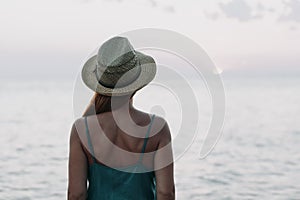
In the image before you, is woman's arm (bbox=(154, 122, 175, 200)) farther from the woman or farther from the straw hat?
the straw hat

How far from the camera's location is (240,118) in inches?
938

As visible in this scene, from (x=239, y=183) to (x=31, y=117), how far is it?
53.1 feet

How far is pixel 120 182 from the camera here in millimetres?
2510

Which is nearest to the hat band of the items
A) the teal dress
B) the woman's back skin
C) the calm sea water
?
the woman's back skin

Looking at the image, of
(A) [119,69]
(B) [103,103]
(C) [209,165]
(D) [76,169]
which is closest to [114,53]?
(A) [119,69]

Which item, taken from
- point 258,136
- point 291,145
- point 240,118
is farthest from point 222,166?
point 240,118

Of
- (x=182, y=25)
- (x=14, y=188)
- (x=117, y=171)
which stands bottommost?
(x=182, y=25)

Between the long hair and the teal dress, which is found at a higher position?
the long hair

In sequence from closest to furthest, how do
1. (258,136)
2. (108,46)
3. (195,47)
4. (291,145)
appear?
(108,46) → (195,47) → (291,145) → (258,136)

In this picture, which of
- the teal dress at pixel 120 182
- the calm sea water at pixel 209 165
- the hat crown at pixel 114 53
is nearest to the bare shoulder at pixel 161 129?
the teal dress at pixel 120 182

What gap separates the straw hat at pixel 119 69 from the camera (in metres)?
2.40

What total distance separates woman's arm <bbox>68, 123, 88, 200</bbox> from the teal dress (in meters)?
0.03

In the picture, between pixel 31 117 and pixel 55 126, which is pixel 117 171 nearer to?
pixel 55 126

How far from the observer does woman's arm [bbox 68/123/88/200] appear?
2.48 metres
